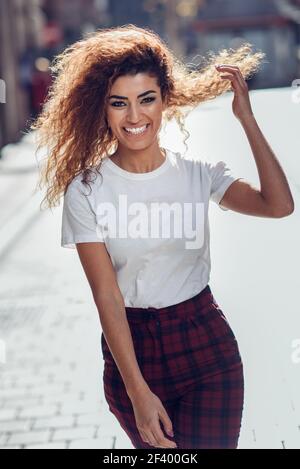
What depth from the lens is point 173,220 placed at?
256cm

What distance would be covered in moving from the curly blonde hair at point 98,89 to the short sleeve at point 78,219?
0.05 m

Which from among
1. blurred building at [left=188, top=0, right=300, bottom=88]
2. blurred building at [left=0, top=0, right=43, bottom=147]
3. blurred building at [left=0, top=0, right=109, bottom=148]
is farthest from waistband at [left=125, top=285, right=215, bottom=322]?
blurred building at [left=188, top=0, right=300, bottom=88]

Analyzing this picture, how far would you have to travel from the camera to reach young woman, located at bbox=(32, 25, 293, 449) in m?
2.48

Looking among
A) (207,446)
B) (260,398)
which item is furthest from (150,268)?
(260,398)

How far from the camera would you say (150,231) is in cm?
253

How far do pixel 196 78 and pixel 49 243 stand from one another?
758 cm

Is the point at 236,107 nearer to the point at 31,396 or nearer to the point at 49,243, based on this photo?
the point at 31,396

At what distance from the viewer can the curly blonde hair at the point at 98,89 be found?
2494mm

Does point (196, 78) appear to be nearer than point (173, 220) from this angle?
No

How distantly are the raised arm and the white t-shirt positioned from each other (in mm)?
51

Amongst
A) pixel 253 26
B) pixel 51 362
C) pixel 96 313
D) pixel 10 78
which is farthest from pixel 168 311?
pixel 253 26

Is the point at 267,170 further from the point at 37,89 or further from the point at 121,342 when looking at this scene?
the point at 37,89

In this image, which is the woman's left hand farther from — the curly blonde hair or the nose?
the nose

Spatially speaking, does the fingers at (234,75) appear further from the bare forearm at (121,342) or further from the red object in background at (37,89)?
the red object in background at (37,89)
